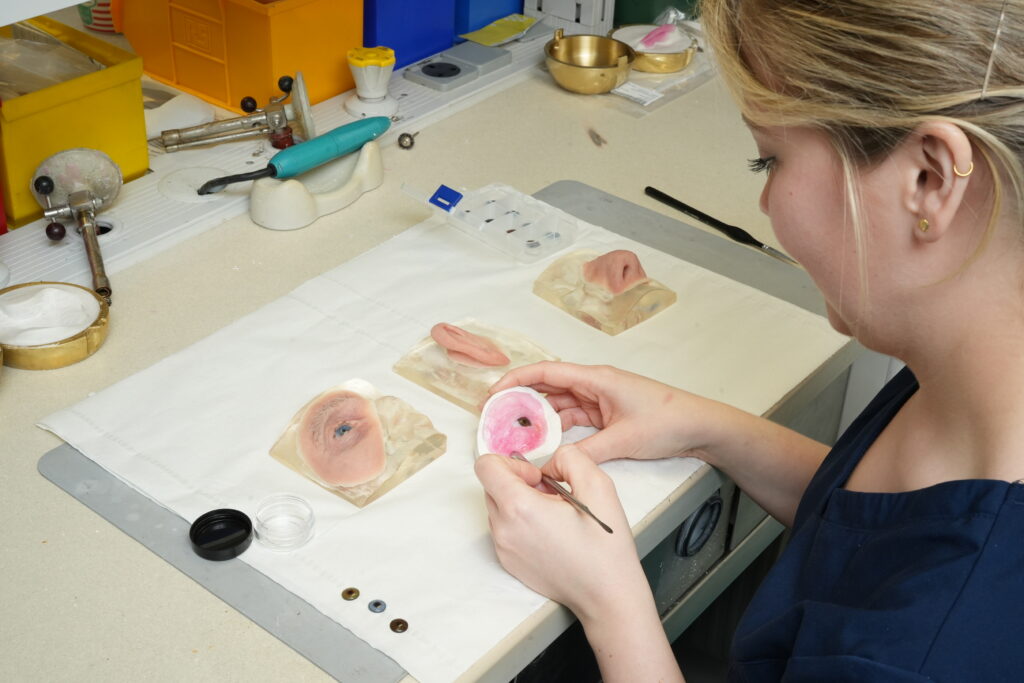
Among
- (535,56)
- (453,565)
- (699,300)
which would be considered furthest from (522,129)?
(453,565)

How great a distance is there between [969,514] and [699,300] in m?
0.60

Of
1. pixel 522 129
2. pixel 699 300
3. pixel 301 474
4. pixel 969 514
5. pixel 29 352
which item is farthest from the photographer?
pixel 522 129

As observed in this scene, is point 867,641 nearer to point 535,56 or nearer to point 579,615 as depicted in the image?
point 579,615

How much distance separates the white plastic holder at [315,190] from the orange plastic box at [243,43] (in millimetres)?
190

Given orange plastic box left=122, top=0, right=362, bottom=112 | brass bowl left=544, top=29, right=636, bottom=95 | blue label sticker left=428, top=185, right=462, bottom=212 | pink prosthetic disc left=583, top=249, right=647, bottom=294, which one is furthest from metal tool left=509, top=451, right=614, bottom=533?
brass bowl left=544, top=29, right=636, bottom=95

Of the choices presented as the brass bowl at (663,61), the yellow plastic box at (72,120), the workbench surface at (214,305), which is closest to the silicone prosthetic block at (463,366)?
the workbench surface at (214,305)

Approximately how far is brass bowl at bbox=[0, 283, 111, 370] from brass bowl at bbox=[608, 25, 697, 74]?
3.64 ft

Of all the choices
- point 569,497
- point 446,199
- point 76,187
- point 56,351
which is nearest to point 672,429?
point 569,497

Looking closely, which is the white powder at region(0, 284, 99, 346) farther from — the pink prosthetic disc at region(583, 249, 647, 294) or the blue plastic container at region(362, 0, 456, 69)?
the blue plastic container at region(362, 0, 456, 69)

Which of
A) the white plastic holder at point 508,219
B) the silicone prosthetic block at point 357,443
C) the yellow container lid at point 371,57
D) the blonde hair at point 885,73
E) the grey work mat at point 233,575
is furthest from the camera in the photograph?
the yellow container lid at point 371,57

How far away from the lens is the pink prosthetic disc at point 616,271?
1.28 m

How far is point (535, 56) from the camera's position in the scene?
1.93 meters

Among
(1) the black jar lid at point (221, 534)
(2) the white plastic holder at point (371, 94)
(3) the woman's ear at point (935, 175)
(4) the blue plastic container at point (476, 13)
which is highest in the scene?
(3) the woman's ear at point (935, 175)

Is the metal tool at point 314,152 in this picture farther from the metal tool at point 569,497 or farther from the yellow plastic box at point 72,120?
the metal tool at point 569,497
